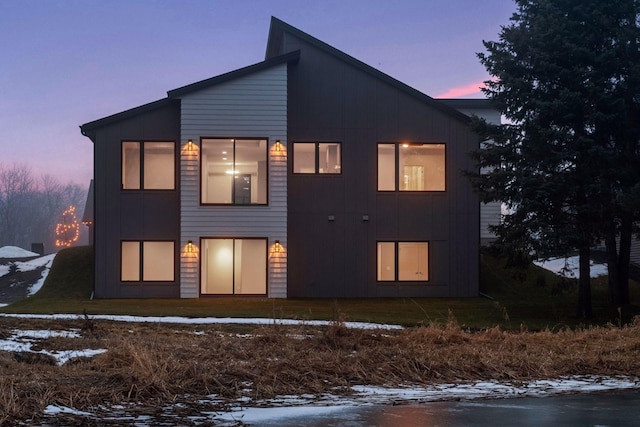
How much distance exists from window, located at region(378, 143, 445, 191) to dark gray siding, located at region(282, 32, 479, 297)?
0.85 feet

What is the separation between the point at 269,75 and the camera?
2569cm

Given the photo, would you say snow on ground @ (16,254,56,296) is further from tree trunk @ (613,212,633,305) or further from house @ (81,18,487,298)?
tree trunk @ (613,212,633,305)

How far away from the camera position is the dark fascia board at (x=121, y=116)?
84.0 ft

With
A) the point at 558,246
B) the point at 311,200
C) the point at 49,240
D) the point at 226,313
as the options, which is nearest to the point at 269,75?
the point at 311,200

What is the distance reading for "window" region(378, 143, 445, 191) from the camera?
87.1ft

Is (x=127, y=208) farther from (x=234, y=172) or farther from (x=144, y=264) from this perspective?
(x=234, y=172)

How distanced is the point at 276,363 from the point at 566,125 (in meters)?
13.1

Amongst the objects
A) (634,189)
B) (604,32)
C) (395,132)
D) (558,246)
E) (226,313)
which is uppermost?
(604,32)

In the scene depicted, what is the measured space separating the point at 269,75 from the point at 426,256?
27.3 feet

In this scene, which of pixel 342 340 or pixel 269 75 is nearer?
pixel 342 340

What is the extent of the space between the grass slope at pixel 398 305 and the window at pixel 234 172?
3.48m

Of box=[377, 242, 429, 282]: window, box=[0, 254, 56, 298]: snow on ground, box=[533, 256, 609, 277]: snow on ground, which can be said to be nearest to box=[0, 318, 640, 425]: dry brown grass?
box=[377, 242, 429, 282]: window

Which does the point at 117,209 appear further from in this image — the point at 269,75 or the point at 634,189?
the point at 634,189

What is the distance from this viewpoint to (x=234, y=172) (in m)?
25.9
